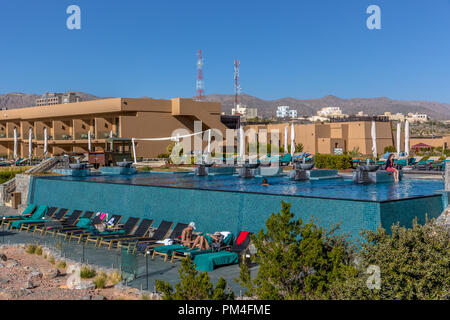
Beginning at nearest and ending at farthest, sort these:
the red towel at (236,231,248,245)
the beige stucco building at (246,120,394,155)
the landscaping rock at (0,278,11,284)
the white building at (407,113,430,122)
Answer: the landscaping rock at (0,278,11,284) → the red towel at (236,231,248,245) → the beige stucco building at (246,120,394,155) → the white building at (407,113,430,122)

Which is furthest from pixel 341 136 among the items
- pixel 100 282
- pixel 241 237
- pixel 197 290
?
pixel 197 290

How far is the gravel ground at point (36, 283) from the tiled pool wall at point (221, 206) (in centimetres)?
340

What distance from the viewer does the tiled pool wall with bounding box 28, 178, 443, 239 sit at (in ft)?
30.6

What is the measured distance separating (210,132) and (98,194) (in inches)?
1231

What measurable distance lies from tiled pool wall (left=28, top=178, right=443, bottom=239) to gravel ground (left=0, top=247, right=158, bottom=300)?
11.2ft

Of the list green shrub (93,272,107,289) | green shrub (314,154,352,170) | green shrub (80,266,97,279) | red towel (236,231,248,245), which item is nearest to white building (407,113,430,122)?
green shrub (314,154,352,170)

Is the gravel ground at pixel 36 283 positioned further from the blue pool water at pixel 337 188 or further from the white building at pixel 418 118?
the white building at pixel 418 118

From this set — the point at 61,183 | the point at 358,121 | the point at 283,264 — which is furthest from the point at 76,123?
the point at 283,264

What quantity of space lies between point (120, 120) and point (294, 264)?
37739 mm

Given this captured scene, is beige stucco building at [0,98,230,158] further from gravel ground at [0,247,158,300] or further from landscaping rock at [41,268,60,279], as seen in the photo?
landscaping rock at [41,268,60,279]

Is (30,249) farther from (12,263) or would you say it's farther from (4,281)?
(4,281)

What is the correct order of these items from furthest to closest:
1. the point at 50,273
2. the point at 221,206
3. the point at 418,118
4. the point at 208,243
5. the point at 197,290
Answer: the point at 418,118, the point at 221,206, the point at 208,243, the point at 50,273, the point at 197,290

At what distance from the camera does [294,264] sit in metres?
6.33

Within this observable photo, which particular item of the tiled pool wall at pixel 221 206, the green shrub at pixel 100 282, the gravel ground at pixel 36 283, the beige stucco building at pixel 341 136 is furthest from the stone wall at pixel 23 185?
the beige stucco building at pixel 341 136
